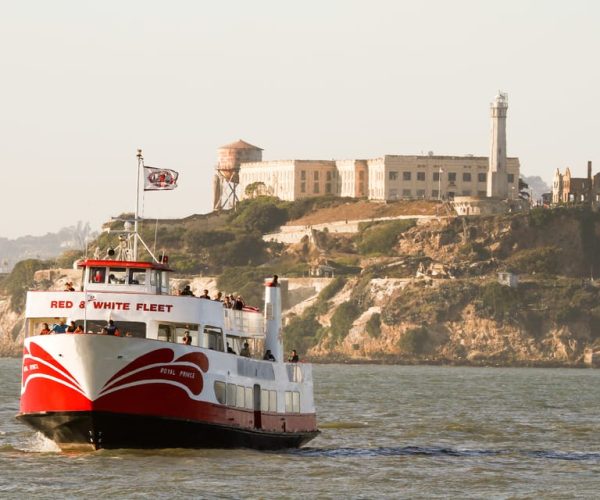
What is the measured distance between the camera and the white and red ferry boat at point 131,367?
56312 mm

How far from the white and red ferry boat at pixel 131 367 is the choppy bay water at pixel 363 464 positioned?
910 mm

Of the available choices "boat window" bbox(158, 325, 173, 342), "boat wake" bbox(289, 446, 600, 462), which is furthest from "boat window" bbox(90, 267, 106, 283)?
"boat wake" bbox(289, 446, 600, 462)

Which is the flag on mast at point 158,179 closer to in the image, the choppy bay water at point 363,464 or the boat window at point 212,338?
the boat window at point 212,338

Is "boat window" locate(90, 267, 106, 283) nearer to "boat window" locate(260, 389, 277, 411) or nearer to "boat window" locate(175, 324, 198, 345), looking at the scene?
"boat window" locate(175, 324, 198, 345)

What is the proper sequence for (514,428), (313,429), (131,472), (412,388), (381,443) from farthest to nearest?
(412,388) → (514,428) → (381,443) → (313,429) → (131,472)

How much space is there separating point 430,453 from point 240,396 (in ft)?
32.2

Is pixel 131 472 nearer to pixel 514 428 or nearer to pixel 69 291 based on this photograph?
pixel 69 291

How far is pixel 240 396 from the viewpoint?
6084 cm

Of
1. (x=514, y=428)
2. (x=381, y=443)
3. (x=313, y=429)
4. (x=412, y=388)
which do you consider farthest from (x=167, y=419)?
(x=412, y=388)

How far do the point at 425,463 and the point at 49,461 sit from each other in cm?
1273

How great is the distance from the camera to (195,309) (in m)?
58.0

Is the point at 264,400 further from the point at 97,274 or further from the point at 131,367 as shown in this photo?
the point at 131,367

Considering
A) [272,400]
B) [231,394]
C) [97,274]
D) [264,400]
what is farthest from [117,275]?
[272,400]

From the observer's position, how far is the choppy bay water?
53.6 metres
